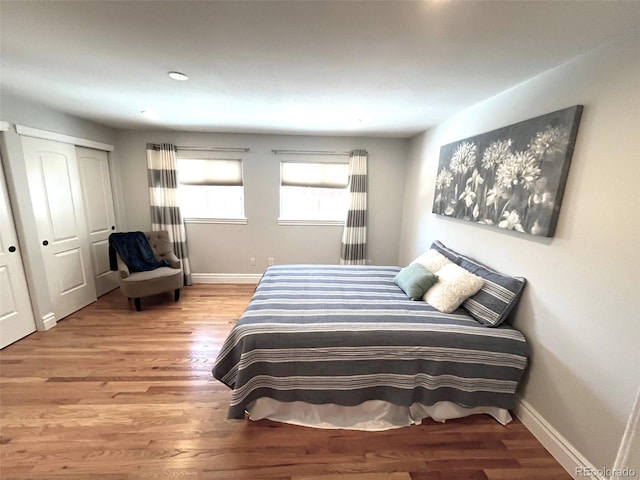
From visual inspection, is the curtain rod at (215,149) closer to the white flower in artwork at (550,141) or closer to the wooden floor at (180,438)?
the wooden floor at (180,438)

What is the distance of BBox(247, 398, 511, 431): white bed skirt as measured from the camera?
1.69 metres

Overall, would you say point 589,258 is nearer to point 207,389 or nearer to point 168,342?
point 207,389

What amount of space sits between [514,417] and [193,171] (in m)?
4.53

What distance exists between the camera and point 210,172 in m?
3.91

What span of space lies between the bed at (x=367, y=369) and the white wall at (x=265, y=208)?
2.45 meters

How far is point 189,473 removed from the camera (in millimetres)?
1384

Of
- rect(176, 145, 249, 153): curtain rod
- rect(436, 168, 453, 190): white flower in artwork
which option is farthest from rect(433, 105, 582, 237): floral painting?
rect(176, 145, 249, 153): curtain rod

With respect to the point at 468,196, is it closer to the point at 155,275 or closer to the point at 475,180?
the point at 475,180

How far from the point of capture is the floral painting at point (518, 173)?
58.7 inches

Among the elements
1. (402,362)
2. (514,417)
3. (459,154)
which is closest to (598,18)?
(459,154)

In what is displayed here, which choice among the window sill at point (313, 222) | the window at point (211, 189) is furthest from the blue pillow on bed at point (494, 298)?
the window at point (211, 189)

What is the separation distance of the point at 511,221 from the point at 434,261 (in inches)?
30.1

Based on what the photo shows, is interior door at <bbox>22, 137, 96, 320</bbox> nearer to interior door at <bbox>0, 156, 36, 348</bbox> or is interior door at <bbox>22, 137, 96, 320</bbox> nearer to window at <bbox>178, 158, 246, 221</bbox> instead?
interior door at <bbox>0, 156, 36, 348</bbox>

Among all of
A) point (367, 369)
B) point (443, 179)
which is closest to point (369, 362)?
point (367, 369)
